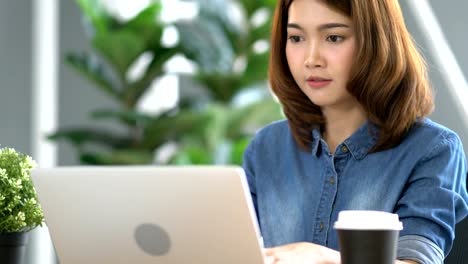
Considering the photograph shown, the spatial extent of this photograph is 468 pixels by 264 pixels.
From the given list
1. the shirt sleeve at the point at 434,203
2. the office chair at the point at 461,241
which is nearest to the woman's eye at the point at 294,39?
the shirt sleeve at the point at 434,203

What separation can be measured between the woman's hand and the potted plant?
1.28ft

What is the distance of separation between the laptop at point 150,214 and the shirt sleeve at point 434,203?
0.34 metres

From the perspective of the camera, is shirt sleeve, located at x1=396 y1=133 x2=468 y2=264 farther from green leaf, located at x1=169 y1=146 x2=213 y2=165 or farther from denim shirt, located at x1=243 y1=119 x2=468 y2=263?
green leaf, located at x1=169 y1=146 x2=213 y2=165

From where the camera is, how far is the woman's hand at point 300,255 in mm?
1350

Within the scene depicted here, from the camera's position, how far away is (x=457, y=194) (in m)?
1.59

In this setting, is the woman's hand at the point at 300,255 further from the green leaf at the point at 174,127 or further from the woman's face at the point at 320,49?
the green leaf at the point at 174,127

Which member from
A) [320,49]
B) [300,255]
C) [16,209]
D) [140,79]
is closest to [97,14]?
[140,79]

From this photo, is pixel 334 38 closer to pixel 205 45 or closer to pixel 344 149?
pixel 344 149

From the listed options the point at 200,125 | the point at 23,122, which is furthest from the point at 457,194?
the point at 23,122

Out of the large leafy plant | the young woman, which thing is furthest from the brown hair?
the large leafy plant

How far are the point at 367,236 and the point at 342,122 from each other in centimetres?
66

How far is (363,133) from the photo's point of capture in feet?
5.74

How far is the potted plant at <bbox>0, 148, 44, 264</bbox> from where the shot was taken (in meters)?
1.48

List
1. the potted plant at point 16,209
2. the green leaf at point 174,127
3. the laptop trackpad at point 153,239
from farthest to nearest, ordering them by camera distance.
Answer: the green leaf at point 174,127 → the potted plant at point 16,209 → the laptop trackpad at point 153,239
